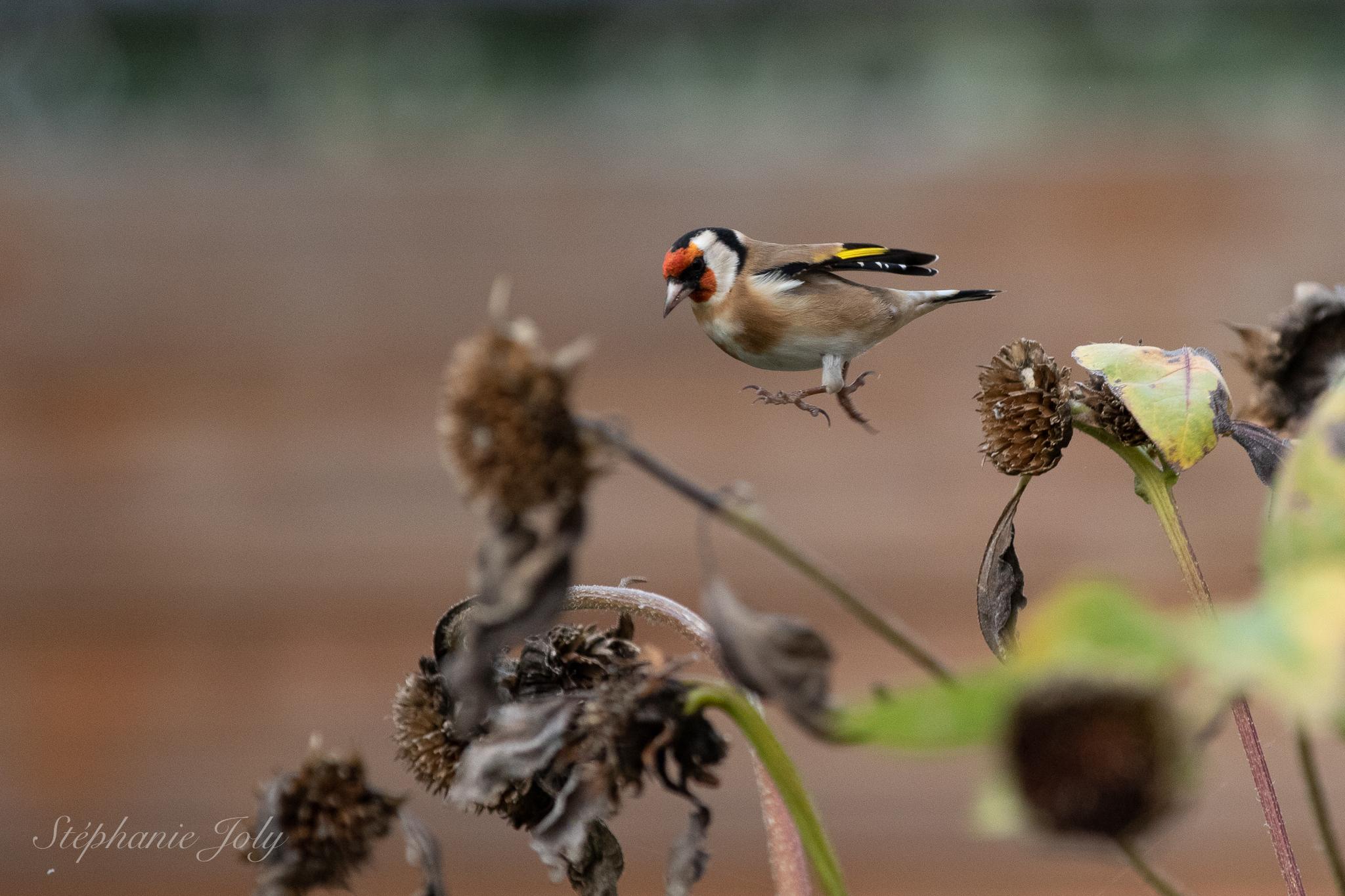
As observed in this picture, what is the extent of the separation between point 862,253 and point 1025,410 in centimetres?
18

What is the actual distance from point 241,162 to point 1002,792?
183cm

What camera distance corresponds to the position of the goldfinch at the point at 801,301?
0.59 metres

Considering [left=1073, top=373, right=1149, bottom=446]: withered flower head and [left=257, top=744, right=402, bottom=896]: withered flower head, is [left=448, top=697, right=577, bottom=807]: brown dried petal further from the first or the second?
[left=1073, top=373, right=1149, bottom=446]: withered flower head

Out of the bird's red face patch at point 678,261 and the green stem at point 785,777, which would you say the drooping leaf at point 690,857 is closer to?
the green stem at point 785,777

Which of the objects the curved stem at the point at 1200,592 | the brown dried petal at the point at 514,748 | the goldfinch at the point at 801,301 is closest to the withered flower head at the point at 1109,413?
the curved stem at the point at 1200,592

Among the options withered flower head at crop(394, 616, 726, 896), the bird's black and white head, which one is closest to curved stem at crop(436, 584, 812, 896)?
withered flower head at crop(394, 616, 726, 896)

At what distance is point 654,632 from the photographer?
1662 millimetres

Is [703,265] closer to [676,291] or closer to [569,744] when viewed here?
[676,291]

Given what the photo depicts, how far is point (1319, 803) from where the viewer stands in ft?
0.91

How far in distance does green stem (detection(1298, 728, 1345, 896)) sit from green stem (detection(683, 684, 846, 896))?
0.36 ft

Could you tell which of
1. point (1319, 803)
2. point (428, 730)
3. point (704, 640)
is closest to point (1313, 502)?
point (1319, 803)

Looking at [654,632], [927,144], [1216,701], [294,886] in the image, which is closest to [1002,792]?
[1216,701]

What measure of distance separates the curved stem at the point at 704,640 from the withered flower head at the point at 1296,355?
0.96 ft

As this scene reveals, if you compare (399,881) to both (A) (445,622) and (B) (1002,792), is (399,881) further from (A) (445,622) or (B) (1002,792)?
(B) (1002,792)
